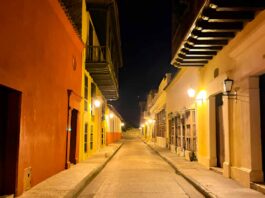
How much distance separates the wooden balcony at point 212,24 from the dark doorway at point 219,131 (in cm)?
Result: 177

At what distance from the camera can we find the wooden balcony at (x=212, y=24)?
8422 millimetres

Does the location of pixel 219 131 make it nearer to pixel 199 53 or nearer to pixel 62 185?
pixel 199 53

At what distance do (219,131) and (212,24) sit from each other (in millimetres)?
5240

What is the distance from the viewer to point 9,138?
782cm

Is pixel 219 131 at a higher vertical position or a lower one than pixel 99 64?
lower

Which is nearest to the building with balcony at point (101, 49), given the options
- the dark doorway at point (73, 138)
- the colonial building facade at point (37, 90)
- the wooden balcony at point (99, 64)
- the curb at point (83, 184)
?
the wooden balcony at point (99, 64)

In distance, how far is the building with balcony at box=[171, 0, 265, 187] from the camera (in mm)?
8711

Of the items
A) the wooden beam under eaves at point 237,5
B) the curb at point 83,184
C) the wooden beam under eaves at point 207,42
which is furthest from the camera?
the wooden beam under eaves at point 207,42

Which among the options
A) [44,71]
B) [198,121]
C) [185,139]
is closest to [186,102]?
[185,139]

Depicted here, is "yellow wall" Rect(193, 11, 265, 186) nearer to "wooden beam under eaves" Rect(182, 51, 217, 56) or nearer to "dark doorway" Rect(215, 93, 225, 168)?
"wooden beam under eaves" Rect(182, 51, 217, 56)

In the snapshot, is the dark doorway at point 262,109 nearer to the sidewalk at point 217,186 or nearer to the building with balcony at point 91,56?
the sidewalk at point 217,186

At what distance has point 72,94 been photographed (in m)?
13.9

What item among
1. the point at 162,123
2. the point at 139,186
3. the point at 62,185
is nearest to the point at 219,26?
the point at 139,186

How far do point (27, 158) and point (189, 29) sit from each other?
561cm
